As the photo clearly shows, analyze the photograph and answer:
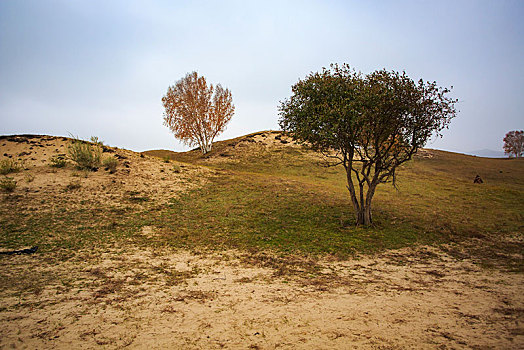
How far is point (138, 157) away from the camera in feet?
84.2

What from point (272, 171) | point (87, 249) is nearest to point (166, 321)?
point (87, 249)

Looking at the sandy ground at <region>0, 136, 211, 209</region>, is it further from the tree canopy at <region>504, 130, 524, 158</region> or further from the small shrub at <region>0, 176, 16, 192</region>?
the tree canopy at <region>504, 130, 524, 158</region>

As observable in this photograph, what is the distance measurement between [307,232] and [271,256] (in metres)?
3.62

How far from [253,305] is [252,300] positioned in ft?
0.96

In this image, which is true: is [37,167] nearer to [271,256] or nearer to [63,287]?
[63,287]

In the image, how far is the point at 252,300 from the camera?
6.24 metres

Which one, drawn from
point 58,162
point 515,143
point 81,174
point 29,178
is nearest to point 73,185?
point 81,174

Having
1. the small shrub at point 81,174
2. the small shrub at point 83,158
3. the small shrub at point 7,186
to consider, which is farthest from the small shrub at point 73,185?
the small shrub at point 83,158

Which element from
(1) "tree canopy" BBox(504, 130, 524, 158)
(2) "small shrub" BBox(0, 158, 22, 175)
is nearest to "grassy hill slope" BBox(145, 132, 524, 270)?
(2) "small shrub" BBox(0, 158, 22, 175)

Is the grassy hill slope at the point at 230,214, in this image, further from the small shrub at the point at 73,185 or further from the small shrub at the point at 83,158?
the small shrub at the point at 83,158

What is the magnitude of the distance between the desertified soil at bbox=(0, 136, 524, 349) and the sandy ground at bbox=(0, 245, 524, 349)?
0.09ft

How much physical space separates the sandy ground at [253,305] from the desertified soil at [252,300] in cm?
3

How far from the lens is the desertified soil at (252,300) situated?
4.44m

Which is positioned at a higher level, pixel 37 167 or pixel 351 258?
pixel 37 167
